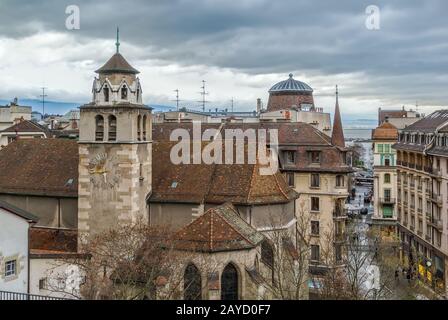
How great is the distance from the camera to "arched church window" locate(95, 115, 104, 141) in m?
38.4

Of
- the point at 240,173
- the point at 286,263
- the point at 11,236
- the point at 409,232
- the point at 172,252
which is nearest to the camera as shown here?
the point at 172,252

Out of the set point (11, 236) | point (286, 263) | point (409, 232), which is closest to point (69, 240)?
point (11, 236)

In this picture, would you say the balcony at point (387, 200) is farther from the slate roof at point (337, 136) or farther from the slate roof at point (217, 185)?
the slate roof at point (217, 185)

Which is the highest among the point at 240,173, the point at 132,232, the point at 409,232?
the point at 240,173

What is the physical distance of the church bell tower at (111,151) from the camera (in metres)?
37.9

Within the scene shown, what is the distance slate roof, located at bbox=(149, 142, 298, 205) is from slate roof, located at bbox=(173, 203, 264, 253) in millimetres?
4992

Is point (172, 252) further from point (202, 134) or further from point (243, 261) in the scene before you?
point (202, 134)

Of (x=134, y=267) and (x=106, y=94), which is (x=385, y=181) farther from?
(x=134, y=267)

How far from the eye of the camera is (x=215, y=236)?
31.8 meters

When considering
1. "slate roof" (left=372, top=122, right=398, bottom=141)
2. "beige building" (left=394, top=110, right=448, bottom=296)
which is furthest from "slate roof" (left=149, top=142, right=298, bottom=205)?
"slate roof" (left=372, top=122, right=398, bottom=141)

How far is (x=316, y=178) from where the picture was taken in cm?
5797

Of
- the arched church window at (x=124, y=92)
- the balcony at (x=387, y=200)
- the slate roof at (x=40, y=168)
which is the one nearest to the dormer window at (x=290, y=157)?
the slate roof at (x=40, y=168)
